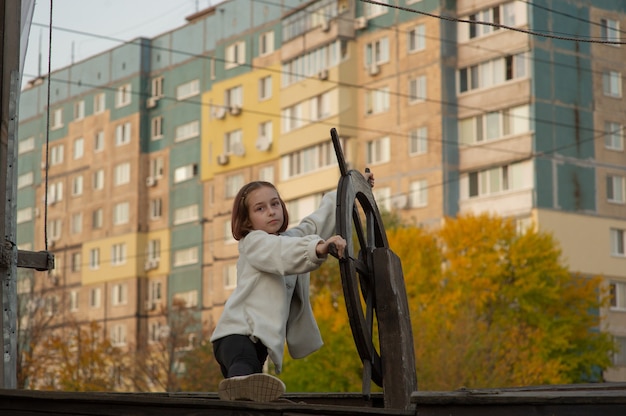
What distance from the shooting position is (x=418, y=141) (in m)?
56.3

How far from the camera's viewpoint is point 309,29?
6066 cm

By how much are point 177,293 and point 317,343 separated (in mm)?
65199

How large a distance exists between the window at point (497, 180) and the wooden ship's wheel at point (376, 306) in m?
45.8

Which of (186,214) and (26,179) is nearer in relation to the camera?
(186,214)

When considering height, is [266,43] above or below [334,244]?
above

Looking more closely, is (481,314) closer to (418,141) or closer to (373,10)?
(418,141)

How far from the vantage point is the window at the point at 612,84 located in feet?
175

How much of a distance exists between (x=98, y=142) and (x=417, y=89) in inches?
1134

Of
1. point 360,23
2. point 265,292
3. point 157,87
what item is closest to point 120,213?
point 157,87

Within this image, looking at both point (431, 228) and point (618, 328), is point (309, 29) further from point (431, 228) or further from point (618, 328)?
point (618, 328)

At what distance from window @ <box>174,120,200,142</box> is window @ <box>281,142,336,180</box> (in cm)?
1066

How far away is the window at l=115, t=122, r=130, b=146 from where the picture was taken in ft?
249

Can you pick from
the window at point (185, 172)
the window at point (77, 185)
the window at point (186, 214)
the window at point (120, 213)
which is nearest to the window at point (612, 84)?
the window at point (185, 172)

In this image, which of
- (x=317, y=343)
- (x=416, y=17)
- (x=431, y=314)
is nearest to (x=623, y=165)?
(x=416, y=17)
